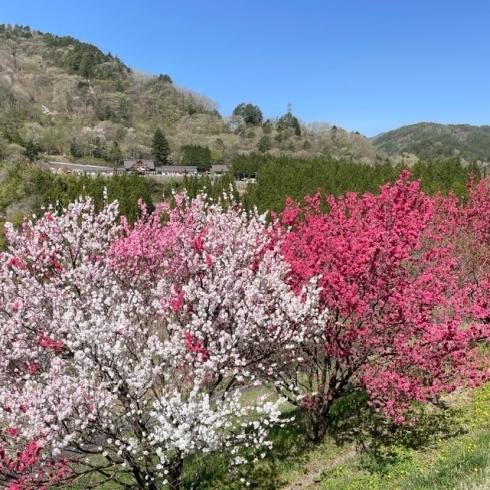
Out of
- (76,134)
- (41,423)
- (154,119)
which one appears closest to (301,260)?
(41,423)

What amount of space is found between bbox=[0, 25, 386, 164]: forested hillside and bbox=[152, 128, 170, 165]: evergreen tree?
113 centimetres

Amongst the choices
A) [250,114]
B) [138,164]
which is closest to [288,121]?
[250,114]

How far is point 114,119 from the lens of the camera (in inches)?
4806

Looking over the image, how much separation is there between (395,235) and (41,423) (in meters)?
6.74

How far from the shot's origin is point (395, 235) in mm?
8445

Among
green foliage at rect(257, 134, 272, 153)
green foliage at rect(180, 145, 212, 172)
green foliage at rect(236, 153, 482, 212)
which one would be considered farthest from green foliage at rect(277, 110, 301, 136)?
green foliage at rect(236, 153, 482, 212)

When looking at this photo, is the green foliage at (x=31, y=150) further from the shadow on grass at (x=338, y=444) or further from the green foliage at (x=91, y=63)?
the shadow on grass at (x=338, y=444)

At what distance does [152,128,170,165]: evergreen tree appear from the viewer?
9694 centimetres

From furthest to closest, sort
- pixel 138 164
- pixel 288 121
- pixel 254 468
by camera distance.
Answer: pixel 288 121, pixel 138 164, pixel 254 468

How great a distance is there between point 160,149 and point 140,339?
307 ft

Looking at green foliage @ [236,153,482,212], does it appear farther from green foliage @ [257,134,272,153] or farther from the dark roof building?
green foliage @ [257,134,272,153]

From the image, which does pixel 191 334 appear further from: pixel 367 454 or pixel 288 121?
pixel 288 121

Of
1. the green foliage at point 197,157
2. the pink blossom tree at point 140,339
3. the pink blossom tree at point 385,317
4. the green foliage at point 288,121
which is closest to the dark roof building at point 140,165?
the green foliage at point 197,157

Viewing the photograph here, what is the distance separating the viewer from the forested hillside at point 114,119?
9788cm
